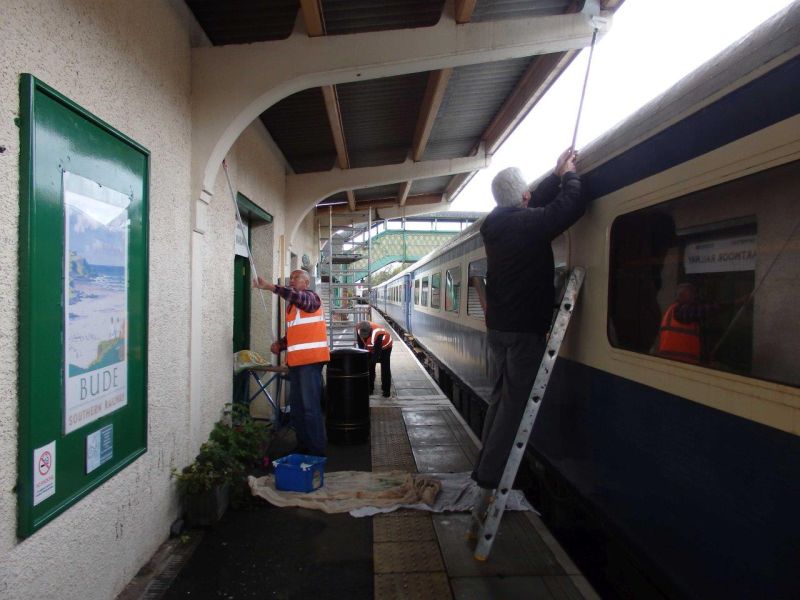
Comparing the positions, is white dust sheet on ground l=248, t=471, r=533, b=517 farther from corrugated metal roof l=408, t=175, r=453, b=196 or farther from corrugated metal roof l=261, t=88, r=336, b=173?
corrugated metal roof l=408, t=175, r=453, b=196

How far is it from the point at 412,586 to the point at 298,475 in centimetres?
154

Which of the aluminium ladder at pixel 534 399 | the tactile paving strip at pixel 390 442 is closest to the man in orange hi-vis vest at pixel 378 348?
the tactile paving strip at pixel 390 442

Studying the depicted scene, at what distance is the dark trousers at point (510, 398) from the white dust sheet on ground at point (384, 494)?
735 mm

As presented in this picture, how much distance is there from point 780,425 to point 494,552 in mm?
2037

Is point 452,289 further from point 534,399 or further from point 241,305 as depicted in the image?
point 534,399

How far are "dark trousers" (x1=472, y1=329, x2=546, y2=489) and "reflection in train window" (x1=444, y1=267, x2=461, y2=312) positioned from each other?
4.42m

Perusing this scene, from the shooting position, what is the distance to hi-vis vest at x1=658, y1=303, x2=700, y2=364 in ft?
6.78

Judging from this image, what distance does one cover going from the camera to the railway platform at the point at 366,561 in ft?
9.34

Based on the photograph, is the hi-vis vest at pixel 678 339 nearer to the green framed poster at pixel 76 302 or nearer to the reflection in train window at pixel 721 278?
the reflection in train window at pixel 721 278

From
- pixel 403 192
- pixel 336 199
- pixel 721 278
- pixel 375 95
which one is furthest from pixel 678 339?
pixel 336 199

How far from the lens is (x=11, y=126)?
1928 millimetres

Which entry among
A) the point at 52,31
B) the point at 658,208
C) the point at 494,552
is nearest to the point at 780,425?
the point at 658,208

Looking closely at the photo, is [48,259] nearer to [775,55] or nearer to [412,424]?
[775,55]

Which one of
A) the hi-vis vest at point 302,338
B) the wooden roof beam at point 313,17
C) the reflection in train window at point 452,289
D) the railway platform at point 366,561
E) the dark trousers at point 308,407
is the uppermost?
the wooden roof beam at point 313,17
